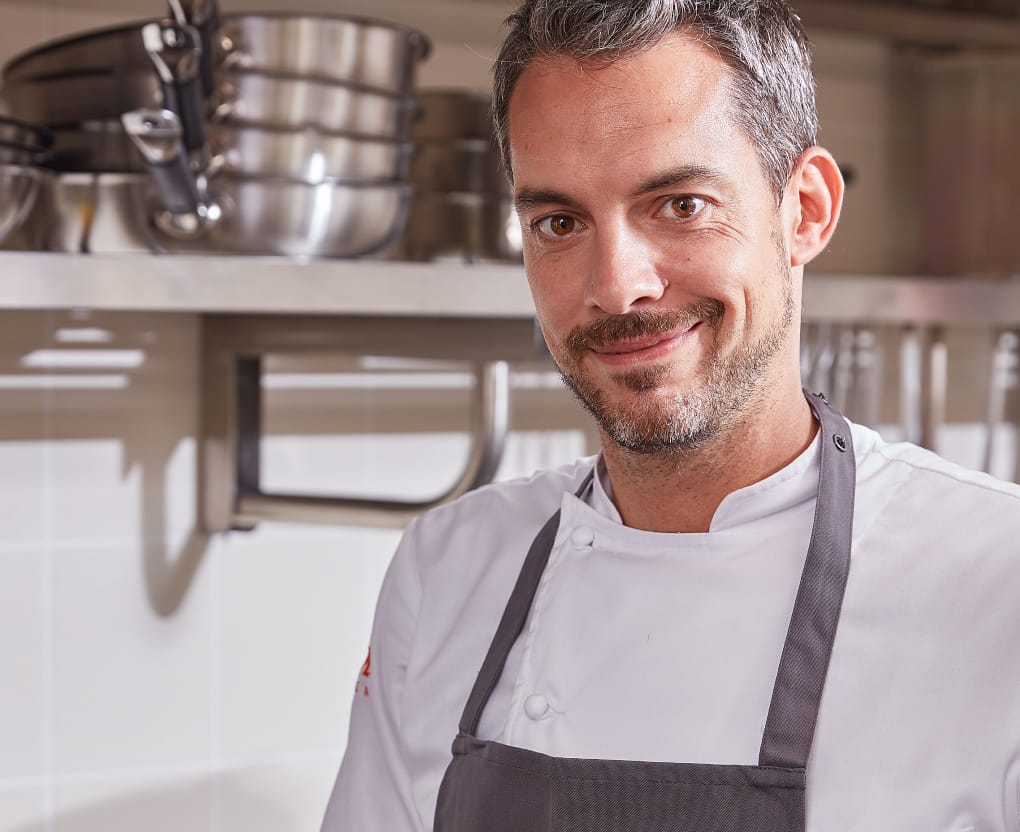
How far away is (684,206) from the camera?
792 mm

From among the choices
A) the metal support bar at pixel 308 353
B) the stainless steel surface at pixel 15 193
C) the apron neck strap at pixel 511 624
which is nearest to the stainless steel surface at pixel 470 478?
the metal support bar at pixel 308 353

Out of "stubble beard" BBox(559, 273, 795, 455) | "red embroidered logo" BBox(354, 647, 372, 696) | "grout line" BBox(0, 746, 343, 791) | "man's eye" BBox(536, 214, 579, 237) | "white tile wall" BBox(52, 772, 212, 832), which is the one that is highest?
"man's eye" BBox(536, 214, 579, 237)

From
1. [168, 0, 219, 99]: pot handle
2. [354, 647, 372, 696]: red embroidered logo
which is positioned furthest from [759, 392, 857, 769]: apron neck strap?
[168, 0, 219, 99]: pot handle

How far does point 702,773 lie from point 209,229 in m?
0.64

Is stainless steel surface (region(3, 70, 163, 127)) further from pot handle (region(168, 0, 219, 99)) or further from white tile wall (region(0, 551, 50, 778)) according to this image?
white tile wall (region(0, 551, 50, 778))

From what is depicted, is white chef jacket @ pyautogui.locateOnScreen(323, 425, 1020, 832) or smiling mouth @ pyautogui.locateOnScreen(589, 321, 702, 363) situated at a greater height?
smiling mouth @ pyautogui.locateOnScreen(589, 321, 702, 363)

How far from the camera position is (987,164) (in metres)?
1.69

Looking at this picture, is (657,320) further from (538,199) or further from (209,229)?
(209,229)

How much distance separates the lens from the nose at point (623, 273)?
2.56 feet

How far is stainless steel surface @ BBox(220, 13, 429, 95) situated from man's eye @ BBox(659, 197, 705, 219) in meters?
0.43

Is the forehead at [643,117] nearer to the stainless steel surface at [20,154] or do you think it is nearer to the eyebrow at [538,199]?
the eyebrow at [538,199]

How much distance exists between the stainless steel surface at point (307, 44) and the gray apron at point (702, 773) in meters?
0.53

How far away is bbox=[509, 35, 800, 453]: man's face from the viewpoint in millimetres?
790

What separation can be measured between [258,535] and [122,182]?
1.81 feet
